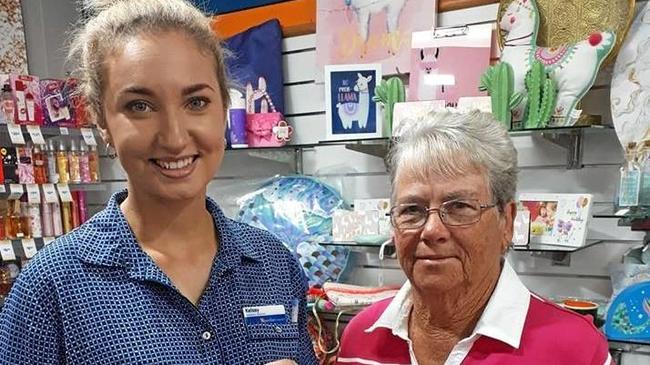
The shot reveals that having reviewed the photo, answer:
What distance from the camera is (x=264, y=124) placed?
8.85 feet

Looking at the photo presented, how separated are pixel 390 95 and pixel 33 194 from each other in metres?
2.18

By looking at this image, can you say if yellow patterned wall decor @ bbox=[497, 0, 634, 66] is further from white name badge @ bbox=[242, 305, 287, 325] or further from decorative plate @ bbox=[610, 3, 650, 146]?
white name badge @ bbox=[242, 305, 287, 325]

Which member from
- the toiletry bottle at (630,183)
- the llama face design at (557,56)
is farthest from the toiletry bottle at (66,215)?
the toiletry bottle at (630,183)

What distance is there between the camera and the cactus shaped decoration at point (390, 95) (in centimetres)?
223

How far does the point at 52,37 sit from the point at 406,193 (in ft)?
10.8

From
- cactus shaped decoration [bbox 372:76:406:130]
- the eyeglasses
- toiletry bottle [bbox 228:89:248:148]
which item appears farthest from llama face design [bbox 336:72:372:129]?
the eyeglasses

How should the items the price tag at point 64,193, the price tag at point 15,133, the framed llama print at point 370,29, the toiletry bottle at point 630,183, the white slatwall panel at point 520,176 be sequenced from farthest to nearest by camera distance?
the price tag at point 64,193 < the price tag at point 15,133 < the framed llama print at point 370,29 < the white slatwall panel at point 520,176 < the toiletry bottle at point 630,183

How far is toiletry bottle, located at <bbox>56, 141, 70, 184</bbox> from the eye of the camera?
323 cm

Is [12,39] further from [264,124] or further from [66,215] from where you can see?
[264,124]

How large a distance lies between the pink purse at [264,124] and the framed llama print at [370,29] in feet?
0.96

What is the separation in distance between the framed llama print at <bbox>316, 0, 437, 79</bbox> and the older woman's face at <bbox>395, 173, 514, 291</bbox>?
1.31 meters

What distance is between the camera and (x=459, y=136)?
46.4 inches

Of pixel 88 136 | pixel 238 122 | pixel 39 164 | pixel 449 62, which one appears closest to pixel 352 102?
pixel 449 62

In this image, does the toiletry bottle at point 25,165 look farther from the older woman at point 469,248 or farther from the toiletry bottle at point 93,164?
the older woman at point 469,248
